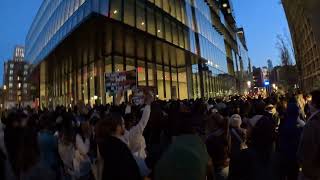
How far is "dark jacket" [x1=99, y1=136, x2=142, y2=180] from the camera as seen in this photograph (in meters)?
3.92

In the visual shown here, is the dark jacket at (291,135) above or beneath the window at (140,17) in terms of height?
beneath

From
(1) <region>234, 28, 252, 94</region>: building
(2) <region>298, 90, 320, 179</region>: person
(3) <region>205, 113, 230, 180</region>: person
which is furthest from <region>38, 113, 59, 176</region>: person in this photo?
(1) <region>234, 28, 252, 94</region>: building

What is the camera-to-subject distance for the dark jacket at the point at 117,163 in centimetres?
392

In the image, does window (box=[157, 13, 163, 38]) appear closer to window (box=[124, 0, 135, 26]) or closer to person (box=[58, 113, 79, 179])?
window (box=[124, 0, 135, 26])

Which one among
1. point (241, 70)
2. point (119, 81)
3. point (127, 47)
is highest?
point (241, 70)

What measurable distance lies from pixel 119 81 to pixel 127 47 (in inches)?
454

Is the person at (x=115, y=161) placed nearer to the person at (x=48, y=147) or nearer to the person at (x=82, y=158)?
the person at (x=82, y=158)

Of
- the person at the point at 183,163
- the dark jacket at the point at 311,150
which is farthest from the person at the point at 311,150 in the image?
the person at the point at 183,163

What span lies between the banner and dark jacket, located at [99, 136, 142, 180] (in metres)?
12.3

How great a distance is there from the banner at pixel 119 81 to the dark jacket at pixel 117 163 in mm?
12284

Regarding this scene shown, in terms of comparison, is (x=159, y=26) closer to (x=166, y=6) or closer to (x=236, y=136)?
(x=166, y=6)

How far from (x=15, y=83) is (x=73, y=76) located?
164674 mm

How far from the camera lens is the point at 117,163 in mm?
3943

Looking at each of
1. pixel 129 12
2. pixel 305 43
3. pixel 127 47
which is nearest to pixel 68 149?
pixel 129 12
